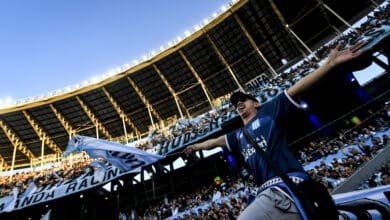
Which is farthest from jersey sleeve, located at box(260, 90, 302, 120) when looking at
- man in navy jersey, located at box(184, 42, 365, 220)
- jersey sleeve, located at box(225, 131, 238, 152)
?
jersey sleeve, located at box(225, 131, 238, 152)

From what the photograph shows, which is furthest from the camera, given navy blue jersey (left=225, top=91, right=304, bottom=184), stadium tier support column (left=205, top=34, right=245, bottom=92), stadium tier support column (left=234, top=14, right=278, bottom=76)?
stadium tier support column (left=205, top=34, right=245, bottom=92)

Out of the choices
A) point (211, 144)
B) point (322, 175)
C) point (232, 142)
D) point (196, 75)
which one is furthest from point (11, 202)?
point (232, 142)

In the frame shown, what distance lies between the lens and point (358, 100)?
16734 millimetres

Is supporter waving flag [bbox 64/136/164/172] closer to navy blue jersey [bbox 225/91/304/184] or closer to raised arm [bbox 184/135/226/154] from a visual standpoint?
raised arm [bbox 184/135/226/154]

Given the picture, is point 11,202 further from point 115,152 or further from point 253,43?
point 253,43

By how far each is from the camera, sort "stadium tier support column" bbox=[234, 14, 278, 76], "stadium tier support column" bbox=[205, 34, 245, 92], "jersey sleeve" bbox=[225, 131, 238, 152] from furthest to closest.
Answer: "stadium tier support column" bbox=[205, 34, 245, 92] → "stadium tier support column" bbox=[234, 14, 278, 76] → "jersey sleeve" bbox=[225, 131, 238, 152]

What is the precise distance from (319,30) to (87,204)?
81.7ft

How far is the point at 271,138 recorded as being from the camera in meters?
1.99

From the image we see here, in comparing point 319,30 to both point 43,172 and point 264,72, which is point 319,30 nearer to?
point 264,72

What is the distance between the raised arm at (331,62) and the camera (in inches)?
63.8

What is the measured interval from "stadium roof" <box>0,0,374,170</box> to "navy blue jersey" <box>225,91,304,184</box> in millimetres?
19585

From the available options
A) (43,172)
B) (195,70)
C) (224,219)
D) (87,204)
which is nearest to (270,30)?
(195,70)

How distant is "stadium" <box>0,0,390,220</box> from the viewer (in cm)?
1367

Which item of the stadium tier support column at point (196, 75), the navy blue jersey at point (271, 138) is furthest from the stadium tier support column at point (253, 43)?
the navy blue jersey at point (271, 138)
